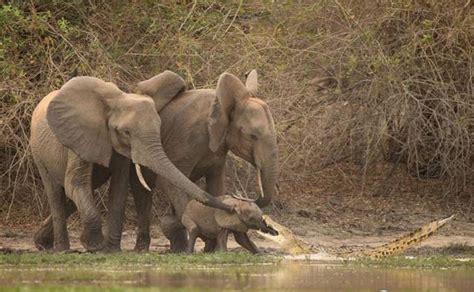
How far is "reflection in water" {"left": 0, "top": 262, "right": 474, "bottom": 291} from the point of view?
1538 centimetres

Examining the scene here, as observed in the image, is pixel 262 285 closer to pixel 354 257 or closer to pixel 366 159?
pixel 354 257

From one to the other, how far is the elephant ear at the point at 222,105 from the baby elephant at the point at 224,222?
2.20 feet

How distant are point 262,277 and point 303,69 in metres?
6.32

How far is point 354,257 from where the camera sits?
59.9 feet

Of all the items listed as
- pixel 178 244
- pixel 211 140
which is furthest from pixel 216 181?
pixel 178 244

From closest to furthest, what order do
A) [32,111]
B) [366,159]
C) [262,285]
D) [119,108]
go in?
[262,285], [119,108], [32,111], [366,159]

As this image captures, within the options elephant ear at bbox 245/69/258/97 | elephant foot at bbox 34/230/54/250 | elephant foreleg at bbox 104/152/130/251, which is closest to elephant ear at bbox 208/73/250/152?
elephant ear at bbox 245/69/258/97

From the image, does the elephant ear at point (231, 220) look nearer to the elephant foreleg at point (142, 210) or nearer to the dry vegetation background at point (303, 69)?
the elephant foreleg at point (142, 210)

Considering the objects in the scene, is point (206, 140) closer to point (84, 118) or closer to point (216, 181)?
point (216, 181)

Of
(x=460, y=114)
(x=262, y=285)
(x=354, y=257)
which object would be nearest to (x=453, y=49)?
(x=460, y=114)

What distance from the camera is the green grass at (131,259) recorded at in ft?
56.7

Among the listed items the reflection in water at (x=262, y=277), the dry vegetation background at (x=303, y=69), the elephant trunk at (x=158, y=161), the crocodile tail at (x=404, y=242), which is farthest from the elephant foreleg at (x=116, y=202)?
the crocodile tail at (x=404, y=242)

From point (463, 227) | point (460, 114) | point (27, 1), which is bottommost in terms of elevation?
point (463, 227)

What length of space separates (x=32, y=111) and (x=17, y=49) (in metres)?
0.82
